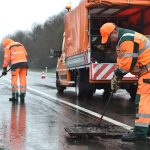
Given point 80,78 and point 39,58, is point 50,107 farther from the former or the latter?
point 39,58

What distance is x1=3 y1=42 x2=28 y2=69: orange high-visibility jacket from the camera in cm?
1276

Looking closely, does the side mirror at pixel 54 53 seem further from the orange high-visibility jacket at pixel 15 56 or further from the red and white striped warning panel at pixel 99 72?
the red and white striped warning panel at pixel 99 72

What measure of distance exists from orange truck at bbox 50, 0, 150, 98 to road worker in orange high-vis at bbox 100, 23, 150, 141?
5.19 m

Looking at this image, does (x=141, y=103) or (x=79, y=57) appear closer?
(x=141, y=103)

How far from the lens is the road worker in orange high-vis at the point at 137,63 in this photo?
693 centimetres

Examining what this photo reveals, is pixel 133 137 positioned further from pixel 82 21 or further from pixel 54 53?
pixel 54 53

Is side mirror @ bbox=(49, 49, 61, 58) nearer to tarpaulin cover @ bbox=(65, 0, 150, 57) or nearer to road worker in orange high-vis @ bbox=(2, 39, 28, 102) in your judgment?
tarpaulin cover @ bbox=(65, 0, 150, 57)

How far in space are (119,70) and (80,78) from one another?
6.66 meters

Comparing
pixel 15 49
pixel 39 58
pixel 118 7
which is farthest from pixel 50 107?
pixel 39 58

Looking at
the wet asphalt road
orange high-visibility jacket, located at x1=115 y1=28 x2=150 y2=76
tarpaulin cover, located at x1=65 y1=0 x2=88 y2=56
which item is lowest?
the wet asphalt road

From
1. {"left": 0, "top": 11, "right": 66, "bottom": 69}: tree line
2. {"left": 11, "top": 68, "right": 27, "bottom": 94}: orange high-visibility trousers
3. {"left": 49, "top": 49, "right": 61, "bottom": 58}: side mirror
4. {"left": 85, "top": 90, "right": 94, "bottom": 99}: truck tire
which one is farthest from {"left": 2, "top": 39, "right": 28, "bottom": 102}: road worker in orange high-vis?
{"left": 0, "top": 11, "right": 66, "bottom": 69}: tree line

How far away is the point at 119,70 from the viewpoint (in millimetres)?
7141

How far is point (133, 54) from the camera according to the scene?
6.96 metres

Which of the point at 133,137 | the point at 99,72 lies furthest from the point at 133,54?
the point at 99,72
